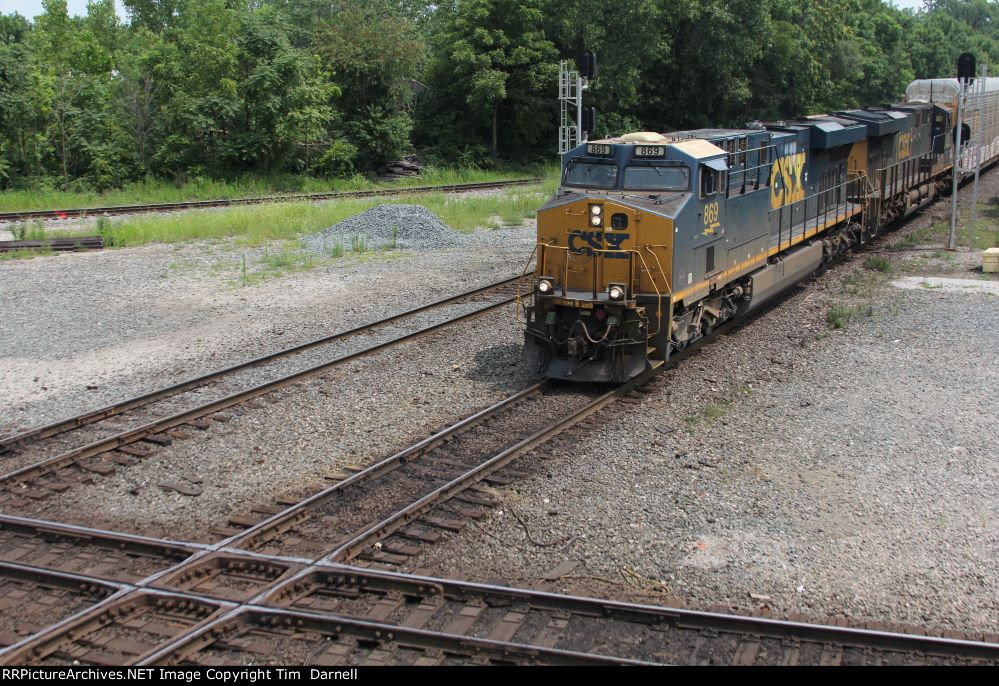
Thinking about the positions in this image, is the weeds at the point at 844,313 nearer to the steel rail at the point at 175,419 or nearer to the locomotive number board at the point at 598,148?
the locomotive number board at the point at 598,148

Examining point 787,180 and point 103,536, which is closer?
point 103,536

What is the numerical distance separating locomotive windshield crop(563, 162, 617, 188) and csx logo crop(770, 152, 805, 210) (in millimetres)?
4001

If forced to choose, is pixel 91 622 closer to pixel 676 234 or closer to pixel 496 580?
pixel 496 580

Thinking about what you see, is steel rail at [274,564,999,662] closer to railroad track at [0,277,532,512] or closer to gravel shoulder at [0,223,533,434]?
railroad track at [0,277,532,512]

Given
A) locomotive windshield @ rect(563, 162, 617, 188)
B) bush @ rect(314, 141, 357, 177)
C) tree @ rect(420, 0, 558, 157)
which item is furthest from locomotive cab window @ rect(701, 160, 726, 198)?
tree @ rect(420, 0, 558, 157)

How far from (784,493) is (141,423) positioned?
733 centimetres

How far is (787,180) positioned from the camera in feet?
51.6

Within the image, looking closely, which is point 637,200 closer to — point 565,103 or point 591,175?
point 591,175

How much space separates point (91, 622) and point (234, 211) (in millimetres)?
23436

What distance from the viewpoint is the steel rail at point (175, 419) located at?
30.7 feet

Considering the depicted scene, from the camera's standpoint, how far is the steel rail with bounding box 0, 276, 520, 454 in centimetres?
1042

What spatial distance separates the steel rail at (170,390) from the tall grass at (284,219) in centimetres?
938

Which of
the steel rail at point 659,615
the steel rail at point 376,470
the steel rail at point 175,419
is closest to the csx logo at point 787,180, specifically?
the steel rail at point 376,470

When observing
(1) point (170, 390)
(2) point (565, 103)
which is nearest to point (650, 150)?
(1) point (170, 390)
